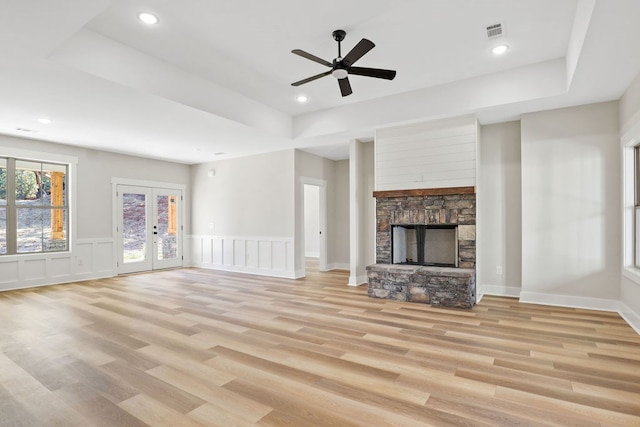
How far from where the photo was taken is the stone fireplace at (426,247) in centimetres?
458

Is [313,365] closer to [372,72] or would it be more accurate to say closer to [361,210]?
[372,72]

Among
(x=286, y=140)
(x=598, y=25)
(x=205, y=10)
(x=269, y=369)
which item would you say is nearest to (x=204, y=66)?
(x=205, y=10)

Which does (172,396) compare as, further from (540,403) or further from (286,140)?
(286,140)

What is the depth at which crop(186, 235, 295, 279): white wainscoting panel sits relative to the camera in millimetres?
7020

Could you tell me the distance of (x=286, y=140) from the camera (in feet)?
20.5

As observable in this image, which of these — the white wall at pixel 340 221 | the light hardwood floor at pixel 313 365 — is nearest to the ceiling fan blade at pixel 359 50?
the light hardwood floor at pixel 313 365

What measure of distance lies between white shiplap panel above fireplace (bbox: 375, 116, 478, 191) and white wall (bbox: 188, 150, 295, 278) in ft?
7.07

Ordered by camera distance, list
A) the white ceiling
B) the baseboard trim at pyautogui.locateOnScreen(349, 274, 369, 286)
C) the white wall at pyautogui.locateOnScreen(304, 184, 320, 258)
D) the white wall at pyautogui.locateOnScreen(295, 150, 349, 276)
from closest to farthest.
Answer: the white ceiling → the baseboard trim at pyautogui.locateOnScreen(349, 274, 369, 286) → the white wall at pyautogui.locateOnScreen(295, 150, 349, 276) → the white wall at pyautogui.locateOnScreen(304, 184, 320, 258)

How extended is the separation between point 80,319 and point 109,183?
401 centimetres

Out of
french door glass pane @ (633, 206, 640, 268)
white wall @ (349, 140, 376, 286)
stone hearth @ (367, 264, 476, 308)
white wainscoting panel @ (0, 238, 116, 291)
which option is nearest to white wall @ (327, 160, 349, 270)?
white wall @ (349, 140, 376, 286)

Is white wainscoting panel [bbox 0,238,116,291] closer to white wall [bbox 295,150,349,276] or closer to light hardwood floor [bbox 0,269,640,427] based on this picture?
light hardwood floor [bbox 0,269,640,427]

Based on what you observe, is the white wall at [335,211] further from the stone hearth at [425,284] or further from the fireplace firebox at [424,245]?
the stone hearth at [425,284]

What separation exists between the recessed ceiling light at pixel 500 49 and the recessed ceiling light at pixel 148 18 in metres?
3.53

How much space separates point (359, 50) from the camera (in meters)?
3.08
